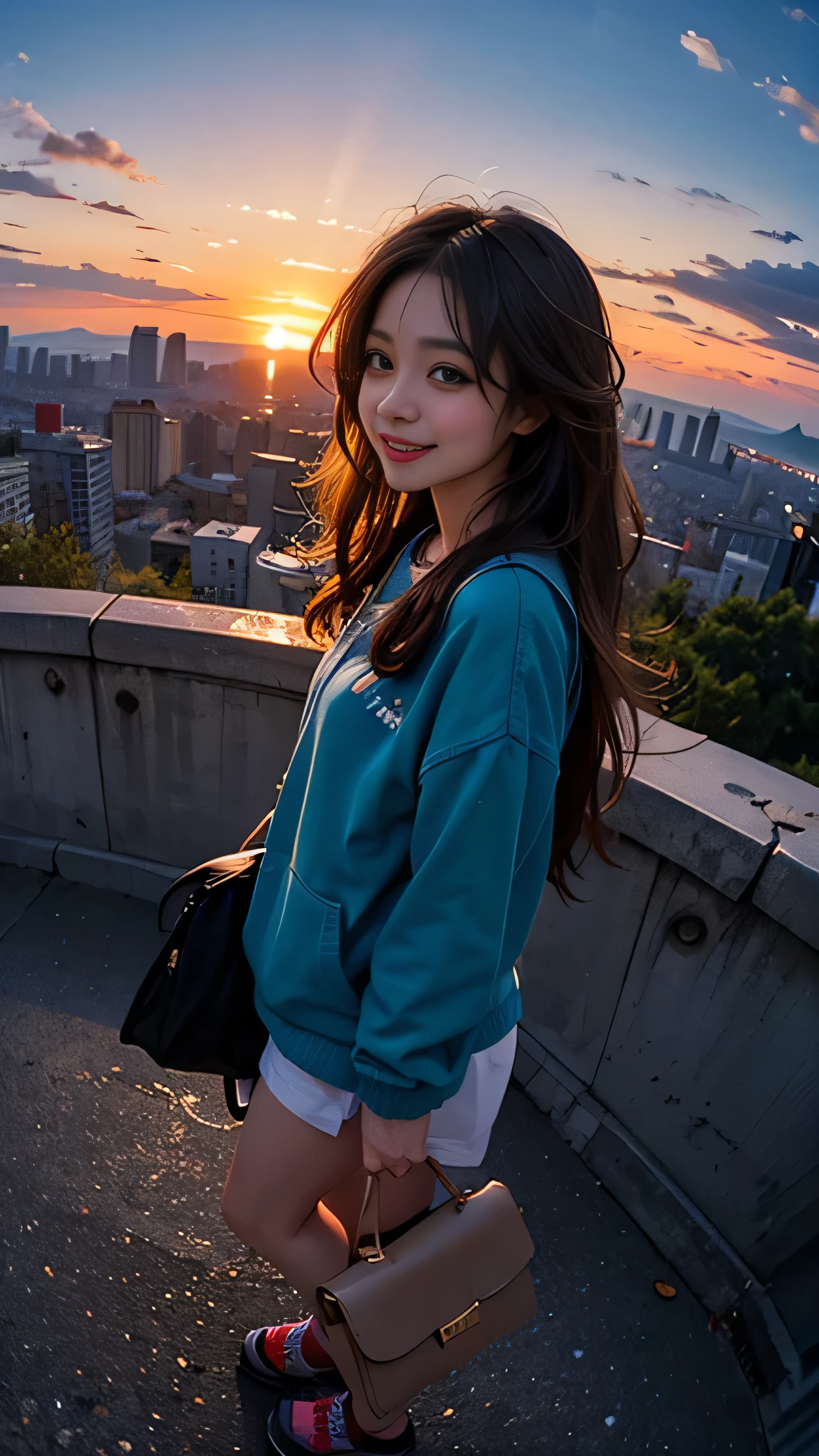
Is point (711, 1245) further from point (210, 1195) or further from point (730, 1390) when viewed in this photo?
point (210, 1195)

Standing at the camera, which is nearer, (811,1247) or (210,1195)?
(811,1247)

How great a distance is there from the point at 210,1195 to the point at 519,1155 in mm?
849

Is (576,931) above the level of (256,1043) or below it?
below

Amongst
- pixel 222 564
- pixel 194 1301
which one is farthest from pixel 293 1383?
pixel 222 564

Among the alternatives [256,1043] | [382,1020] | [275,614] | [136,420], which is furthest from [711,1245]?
[136,420]

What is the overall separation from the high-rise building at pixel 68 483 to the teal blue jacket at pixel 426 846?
4373cm

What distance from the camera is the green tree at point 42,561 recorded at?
27.8 meters

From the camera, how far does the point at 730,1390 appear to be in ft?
6.39

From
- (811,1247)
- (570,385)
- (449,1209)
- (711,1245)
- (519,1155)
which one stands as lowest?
(519,1155)

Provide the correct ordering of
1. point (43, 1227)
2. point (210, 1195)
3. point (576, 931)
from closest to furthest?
point (43, 1227)
point (210, 1195)
point (576, 931)

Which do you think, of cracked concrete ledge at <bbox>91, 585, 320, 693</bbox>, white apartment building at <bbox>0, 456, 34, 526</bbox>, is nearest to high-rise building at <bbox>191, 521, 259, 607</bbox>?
white apartment building at <bbox>0, 456, 34, 526</bbox>

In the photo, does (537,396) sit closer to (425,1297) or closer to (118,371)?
(425,1297)

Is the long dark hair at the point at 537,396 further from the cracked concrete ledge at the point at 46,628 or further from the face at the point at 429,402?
the cracked concrete ledge at the point at 46,628

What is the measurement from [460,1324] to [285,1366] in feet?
2.22
